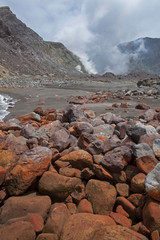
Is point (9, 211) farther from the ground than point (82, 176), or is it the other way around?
point (82, 176)

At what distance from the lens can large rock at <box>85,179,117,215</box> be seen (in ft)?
6.59

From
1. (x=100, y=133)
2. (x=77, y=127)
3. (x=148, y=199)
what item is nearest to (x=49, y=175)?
(x=148, y=199)

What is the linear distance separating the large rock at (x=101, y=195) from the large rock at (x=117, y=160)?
0.72ft

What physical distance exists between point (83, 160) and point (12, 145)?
3.80 ft

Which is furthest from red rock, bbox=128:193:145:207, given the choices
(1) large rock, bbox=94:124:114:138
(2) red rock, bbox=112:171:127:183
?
(1) large rock, bbox=94:124:114:138

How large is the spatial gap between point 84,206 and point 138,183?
2.19 feet

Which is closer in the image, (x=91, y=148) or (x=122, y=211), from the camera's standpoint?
(x=122, y=211)

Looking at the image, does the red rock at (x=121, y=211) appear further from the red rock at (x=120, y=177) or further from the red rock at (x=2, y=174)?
the red rock at (x=2, y=174)

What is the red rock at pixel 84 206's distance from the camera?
199 centimetres

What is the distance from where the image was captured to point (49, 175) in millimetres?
2309

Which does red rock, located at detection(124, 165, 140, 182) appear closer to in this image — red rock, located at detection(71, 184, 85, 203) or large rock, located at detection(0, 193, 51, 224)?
red rock, located at detection(71, 184, 85, 203)

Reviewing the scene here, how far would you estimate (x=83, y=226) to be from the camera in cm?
166

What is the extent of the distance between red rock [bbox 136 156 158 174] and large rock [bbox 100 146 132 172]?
17 cm

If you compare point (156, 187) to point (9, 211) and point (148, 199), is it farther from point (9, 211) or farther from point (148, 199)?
point (9, 211)
